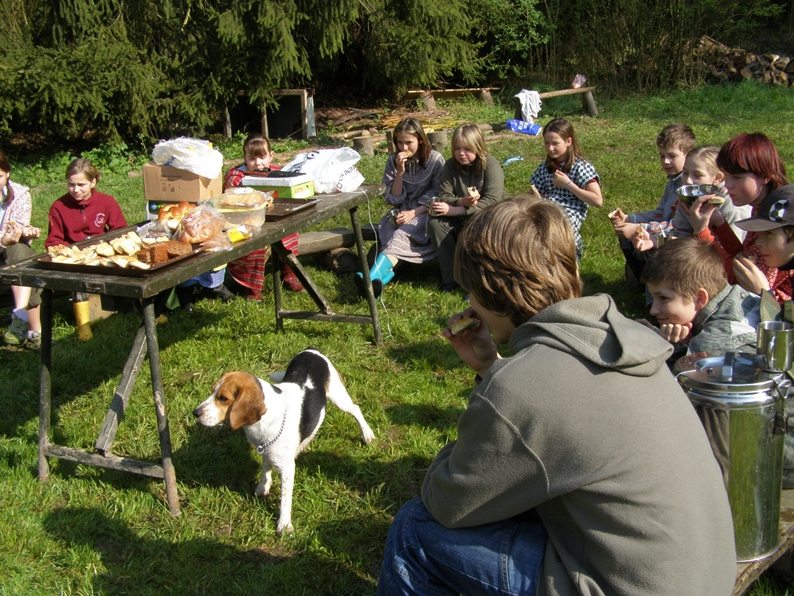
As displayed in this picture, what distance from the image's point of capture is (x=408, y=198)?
20.5ft

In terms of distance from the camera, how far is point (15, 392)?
14.9 feet

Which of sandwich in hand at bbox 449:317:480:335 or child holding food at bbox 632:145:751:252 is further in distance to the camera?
child holding food at bbox 632:145:751:252

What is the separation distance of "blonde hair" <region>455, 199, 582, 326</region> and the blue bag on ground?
10542 mm

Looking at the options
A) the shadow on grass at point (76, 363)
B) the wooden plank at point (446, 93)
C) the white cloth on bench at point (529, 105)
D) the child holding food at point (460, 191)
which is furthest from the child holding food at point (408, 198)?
the wooden plank at point (446, 93)

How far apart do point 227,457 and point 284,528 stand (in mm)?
698

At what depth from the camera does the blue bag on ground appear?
1202cm

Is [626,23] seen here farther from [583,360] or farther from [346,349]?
[583,360]

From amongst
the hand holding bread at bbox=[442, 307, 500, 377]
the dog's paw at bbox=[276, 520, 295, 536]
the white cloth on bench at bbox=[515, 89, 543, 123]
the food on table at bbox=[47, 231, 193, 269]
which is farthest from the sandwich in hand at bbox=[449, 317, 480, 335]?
the white cloth on bench at bbox=[515, 89, 543, 123]

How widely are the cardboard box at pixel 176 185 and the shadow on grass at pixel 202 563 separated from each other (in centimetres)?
187

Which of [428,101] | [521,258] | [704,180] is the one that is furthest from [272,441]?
[428,101]

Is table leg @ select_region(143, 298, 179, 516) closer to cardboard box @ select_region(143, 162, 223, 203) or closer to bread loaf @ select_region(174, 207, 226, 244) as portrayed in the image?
bread loaf @ select_region(174, 207, 226, 244)

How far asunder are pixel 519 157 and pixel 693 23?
8.43m

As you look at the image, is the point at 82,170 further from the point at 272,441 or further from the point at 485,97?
the point at 485,97

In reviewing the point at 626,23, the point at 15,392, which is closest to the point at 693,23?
the point at 626,23
